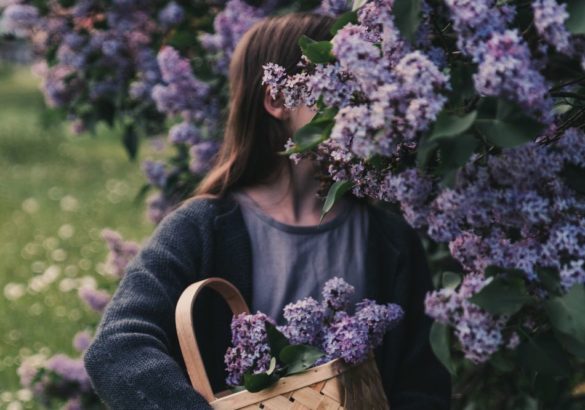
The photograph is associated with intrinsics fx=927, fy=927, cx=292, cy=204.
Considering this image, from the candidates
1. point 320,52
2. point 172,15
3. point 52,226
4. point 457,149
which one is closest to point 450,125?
Answer: point 457,149

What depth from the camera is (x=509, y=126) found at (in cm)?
110

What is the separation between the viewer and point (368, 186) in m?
1.38

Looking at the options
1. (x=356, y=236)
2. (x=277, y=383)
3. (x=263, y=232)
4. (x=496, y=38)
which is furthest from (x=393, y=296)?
(x=496, y=38)

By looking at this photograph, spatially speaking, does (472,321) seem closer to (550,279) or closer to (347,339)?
(550,279)

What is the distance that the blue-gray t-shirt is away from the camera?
214 cm

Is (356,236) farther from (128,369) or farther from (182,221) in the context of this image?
(128,369)

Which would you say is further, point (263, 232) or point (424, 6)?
point (263, 232)

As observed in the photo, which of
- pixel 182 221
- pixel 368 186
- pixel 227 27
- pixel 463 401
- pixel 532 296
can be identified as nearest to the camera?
pixel 532 296

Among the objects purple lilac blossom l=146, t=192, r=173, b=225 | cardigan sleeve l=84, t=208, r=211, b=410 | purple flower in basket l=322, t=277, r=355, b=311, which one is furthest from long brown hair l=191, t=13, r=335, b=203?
purple lilac blossom l=146, t=192, r=173, b=225

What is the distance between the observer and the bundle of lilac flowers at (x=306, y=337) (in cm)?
162

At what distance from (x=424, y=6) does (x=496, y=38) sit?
0.13 meters

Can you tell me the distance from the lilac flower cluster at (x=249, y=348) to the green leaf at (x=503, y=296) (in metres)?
0.60

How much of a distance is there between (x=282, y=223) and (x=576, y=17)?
1.17 m

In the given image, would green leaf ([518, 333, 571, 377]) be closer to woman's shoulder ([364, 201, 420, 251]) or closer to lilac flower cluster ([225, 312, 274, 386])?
lilac flower cluster ([225, 312, 274, 386])
